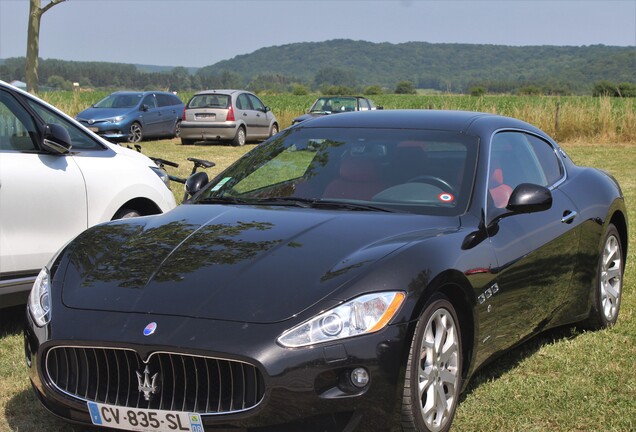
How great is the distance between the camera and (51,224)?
6098 mm

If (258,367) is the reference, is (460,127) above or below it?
above

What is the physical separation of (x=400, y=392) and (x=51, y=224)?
3323 mm

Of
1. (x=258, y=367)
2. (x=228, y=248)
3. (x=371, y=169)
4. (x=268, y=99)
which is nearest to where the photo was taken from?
(x=258, y=367)

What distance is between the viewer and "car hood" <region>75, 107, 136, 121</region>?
25.9m

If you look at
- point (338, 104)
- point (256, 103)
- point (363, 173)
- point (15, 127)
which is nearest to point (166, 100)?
point (256, 103)

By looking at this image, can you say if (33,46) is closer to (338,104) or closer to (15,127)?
(338,104)

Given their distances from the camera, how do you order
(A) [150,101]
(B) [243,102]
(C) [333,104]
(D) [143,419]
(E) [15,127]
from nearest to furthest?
(D) [143,419], (E) [15,127], (B) [243,102], (A) [150,101], (C) [333,104]

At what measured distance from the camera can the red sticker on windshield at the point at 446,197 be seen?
15.1ft

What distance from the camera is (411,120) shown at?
5.24 m

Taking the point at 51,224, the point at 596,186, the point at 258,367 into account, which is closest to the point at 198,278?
the point at 258,367

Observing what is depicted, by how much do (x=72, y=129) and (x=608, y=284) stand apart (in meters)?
3.83

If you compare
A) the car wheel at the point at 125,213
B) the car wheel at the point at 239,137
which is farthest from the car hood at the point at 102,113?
the car wheel at the point at 125,213

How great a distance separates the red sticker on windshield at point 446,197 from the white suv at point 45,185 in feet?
8.85

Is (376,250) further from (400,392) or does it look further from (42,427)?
(42,427)
